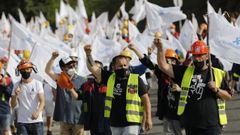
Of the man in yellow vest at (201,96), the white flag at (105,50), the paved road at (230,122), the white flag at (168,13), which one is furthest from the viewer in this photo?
the white flag at (168,13)

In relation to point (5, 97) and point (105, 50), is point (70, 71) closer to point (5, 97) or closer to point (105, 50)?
point (5, 97)

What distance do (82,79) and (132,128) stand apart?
2.20 m

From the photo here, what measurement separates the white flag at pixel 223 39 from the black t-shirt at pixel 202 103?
1.15m

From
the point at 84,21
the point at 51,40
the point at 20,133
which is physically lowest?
the point at 20,133

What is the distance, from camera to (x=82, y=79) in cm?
1112

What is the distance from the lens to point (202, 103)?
8352mm

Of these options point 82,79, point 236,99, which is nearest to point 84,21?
point 236,99

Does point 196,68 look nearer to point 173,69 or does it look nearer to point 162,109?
point 173,69

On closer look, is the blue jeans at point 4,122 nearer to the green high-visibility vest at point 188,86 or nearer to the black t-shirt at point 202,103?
the green high-visibility vest at point 188,86

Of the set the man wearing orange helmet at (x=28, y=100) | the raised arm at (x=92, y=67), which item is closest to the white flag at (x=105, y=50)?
the man wearing orange helmet at (x=28, y=100)

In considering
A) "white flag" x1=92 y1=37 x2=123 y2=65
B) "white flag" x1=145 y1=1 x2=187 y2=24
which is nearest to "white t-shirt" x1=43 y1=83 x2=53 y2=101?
"white flag" x1=92 y1=37 x2=123 y2=65

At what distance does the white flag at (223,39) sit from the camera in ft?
31.1

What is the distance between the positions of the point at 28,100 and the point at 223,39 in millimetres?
3002

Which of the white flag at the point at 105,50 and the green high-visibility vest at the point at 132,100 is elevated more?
the white flag at the point at 105,50
